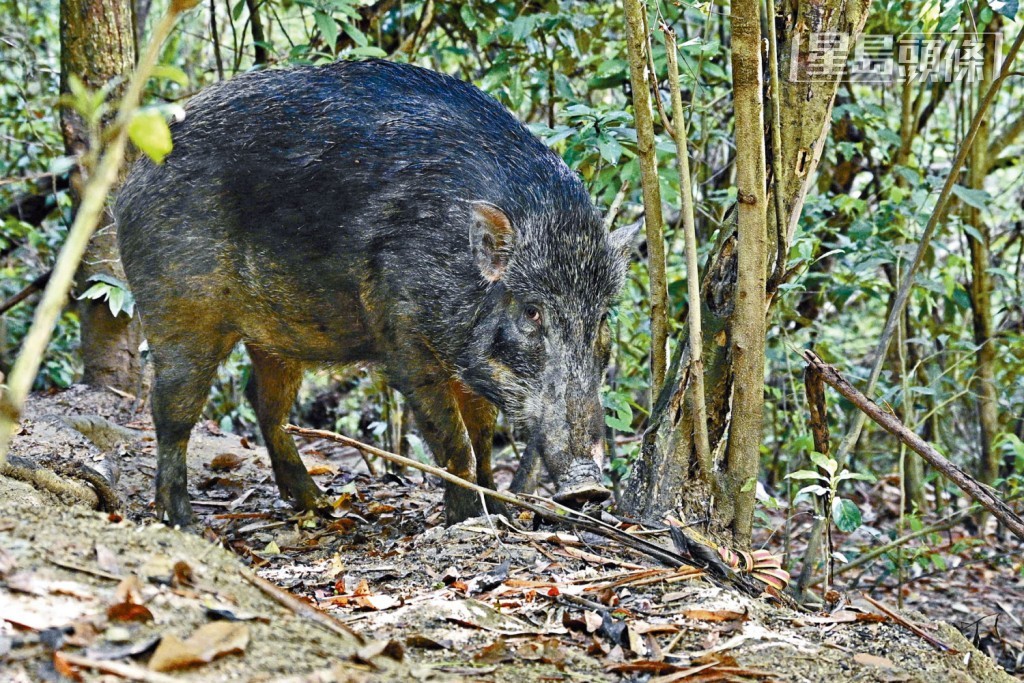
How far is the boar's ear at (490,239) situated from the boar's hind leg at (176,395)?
1410 mm

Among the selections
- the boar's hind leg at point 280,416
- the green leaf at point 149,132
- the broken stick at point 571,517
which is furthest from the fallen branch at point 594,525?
the green leaf at point 149,132

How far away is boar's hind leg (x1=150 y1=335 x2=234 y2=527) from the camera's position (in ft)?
15.3

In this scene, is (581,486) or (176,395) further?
(176,395)

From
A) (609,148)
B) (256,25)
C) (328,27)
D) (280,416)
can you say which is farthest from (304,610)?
(256,25)

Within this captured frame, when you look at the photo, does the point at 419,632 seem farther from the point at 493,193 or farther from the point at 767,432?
the point at 767,432

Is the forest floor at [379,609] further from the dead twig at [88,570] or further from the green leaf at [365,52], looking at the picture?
the green leaf at [365,52]

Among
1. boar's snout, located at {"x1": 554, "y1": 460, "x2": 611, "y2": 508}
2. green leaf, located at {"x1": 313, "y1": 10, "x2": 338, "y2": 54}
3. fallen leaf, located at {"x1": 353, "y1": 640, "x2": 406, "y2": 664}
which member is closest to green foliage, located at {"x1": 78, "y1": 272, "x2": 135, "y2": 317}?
green leaf, located at {"x1": 313, "y1": 10, "x2": 338, "y2": 54}

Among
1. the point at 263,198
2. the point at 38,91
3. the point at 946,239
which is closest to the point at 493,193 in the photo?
the point at 263,198

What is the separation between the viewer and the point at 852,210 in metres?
6.16

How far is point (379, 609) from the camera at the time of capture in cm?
298

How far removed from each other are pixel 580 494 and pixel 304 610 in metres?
1.50

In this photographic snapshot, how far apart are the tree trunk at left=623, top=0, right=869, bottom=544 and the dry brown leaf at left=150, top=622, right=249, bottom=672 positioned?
2014 mm

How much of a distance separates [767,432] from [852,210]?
248 centimetres

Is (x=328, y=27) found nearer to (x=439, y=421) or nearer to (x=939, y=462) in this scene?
(x=439, y=421)
